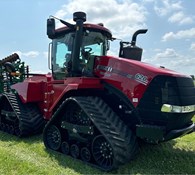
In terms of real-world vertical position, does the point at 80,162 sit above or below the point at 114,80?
below

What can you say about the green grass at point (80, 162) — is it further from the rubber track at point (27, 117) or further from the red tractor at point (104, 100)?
the rubber track at point (27, 117)

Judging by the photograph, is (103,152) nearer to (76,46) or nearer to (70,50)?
(76,46)

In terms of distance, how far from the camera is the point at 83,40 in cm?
627

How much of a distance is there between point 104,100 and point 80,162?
4.45 ft

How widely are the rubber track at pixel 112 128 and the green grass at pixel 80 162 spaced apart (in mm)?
389

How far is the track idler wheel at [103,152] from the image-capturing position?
15.9 ft

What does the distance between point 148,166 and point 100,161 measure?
3.06 ft

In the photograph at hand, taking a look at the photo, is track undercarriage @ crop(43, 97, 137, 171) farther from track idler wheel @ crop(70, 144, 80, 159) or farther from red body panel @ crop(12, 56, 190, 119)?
red body panel @ crop(12, 56, 190, 119)

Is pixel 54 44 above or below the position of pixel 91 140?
above

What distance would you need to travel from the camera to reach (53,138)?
20.4ft

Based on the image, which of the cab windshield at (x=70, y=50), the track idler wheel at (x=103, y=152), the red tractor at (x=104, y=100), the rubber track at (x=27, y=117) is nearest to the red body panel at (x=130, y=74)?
Result: the red tractor at (x=104, y=100)

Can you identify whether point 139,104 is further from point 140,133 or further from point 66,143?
point 66,143

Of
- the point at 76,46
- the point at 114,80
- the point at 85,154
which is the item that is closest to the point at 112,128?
the point at 85,154

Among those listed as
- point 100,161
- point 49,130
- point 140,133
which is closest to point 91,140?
point 100,161
